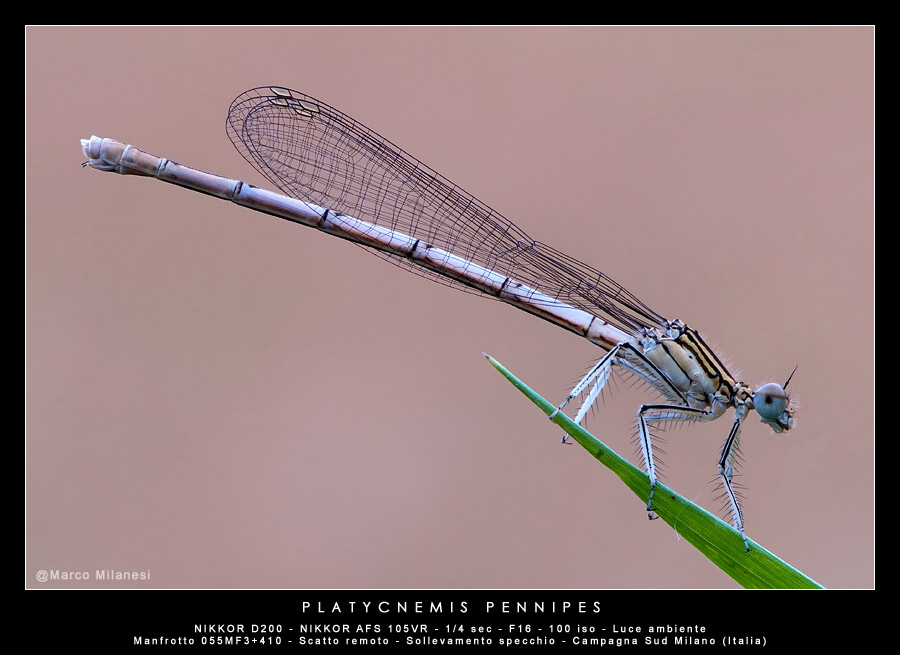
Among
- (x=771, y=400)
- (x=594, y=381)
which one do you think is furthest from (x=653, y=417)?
(x=771, y=400)

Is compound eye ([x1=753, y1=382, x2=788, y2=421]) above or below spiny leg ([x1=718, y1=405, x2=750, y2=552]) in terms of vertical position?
above

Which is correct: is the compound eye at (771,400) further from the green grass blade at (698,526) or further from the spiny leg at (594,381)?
the green grass blade at (698,526)

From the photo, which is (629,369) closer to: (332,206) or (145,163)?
(332,206)

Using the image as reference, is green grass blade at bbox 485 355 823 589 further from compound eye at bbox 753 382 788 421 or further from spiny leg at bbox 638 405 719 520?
compound eye at bbox 753 382 788 421

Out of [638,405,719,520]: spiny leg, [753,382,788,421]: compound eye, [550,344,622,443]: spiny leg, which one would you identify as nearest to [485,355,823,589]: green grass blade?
[638,405,719,520]: spiny leg

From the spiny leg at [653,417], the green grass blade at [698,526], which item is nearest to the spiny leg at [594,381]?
the spiny leg at [653,417]

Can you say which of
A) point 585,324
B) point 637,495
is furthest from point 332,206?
point 637,495

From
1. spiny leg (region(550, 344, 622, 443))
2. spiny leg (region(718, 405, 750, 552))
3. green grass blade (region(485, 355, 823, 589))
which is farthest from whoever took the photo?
spiny leg (region(550, 344, 622, 443))
